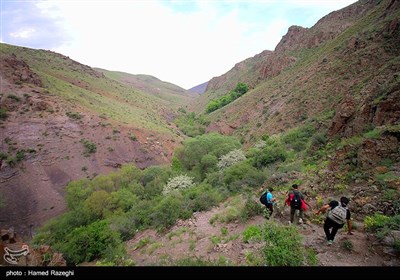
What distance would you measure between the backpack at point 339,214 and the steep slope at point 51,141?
27.5 meters

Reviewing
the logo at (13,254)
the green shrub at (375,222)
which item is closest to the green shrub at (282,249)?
the green shrub at (375,222)

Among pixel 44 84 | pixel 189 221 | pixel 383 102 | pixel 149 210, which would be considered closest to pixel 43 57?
pixel 44 84

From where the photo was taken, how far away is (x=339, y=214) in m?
6.31

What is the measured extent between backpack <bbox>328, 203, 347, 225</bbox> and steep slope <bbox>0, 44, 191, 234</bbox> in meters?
27.5

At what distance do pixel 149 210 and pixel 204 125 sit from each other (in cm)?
4029

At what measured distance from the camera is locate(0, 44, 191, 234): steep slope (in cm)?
2733

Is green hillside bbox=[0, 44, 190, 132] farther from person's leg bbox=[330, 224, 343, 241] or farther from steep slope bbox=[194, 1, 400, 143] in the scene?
person's leg bbox=[330, 224, 343, 241]

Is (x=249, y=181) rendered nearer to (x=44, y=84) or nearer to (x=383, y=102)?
(x=383, y=102)

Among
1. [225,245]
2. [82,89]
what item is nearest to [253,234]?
[225,245]

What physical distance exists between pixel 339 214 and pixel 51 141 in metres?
38.4

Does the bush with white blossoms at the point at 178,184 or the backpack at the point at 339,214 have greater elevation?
the backpack at the point at 339,214

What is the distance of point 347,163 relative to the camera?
34.3 ft

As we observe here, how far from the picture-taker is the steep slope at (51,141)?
27328 millimetres

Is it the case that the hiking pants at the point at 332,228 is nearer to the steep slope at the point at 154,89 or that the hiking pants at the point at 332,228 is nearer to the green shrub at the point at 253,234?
the green shrub at the point at 253,234
